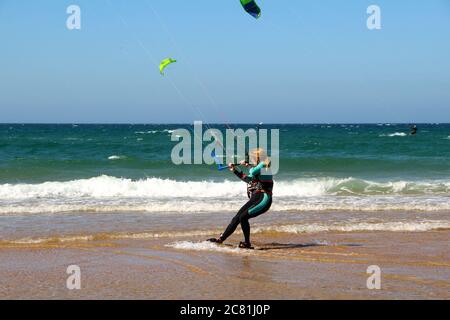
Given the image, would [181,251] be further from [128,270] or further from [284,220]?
[284,220]

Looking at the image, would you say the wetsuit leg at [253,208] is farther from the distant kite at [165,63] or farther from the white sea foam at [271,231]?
the distant kite at [165,63]

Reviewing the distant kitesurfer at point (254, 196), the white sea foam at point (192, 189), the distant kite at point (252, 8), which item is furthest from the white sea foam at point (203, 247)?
the white sea foam at point (192, 189)

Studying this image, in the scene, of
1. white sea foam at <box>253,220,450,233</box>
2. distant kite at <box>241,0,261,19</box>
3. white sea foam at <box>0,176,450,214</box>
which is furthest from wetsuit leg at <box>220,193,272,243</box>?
white sea foam at <box>0,176,450,214</box>

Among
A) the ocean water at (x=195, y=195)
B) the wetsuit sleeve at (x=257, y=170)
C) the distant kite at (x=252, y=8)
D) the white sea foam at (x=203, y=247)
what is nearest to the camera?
the wetsuit sleeve at (x=257, y=170)

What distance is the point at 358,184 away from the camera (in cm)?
2281

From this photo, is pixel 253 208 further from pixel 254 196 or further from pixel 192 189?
pixel 192 189

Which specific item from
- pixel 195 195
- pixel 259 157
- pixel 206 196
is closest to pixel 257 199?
pixel 259 157

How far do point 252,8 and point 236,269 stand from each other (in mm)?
5889

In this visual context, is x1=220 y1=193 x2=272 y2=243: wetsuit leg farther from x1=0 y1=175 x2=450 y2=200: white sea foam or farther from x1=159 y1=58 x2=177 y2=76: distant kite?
x1=0 y1=175 x2=450 y2=200: white sea foam

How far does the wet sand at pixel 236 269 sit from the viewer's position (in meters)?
6.76

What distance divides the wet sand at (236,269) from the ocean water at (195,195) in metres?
1.60
